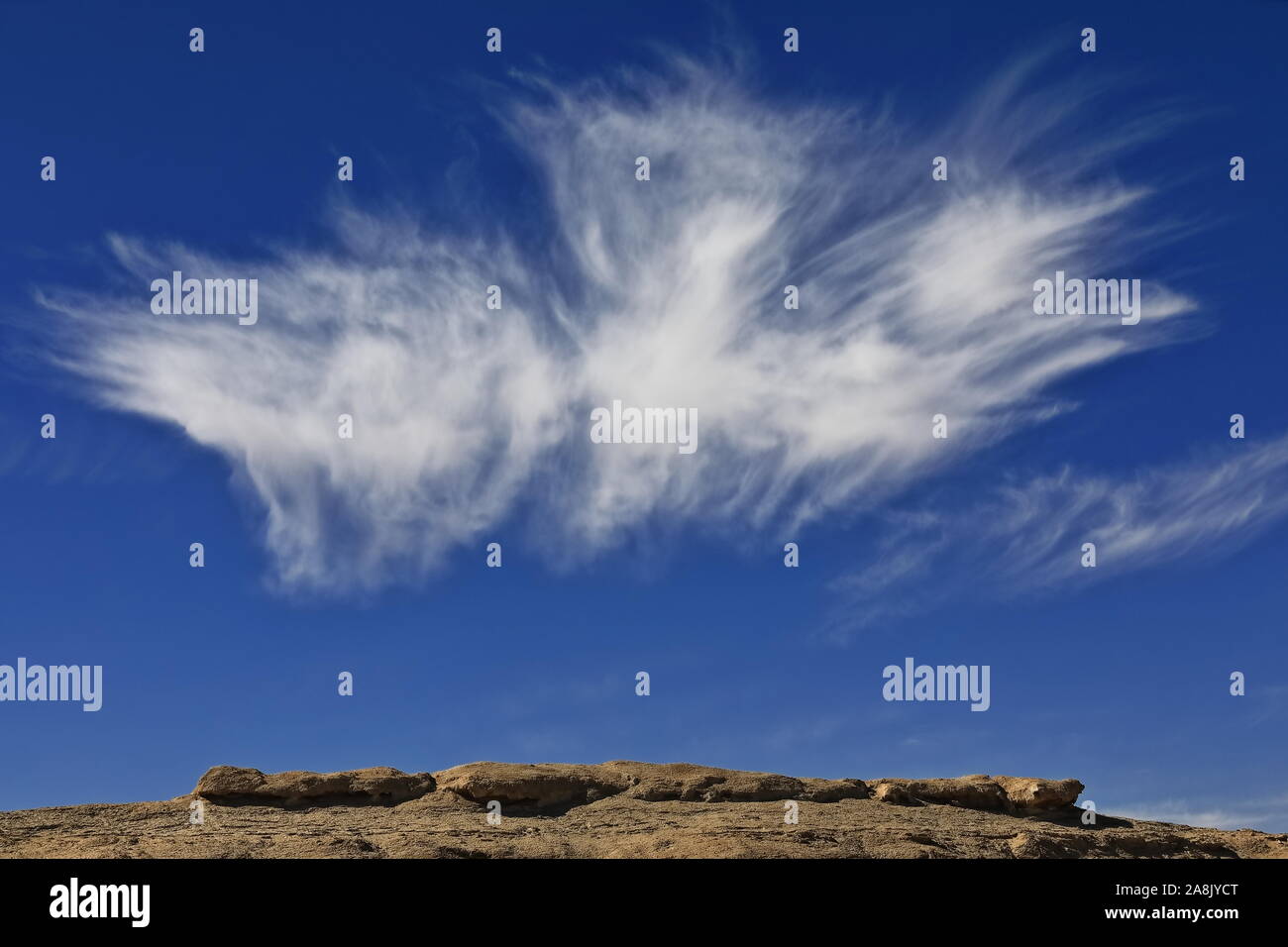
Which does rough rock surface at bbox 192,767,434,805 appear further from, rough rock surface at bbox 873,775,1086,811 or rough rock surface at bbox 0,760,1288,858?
rough rock surface at bbox 873,775,1086,811

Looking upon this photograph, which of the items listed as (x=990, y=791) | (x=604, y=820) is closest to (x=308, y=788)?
(x=604, y=820)

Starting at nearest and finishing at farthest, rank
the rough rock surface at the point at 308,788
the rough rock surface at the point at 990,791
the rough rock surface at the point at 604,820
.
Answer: the rough rock surface at the point at 604,820 < the rough rock surface at the point at 308,788 < the rough rock surface at the point at 990,791

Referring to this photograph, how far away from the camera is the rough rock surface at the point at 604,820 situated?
42406mm

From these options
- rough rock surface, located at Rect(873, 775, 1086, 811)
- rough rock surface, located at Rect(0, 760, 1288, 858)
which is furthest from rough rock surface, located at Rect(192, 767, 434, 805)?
rough rock surface, located at Rect(873, 775, 1086, 811)

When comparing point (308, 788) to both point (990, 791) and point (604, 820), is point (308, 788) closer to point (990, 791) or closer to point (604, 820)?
point (604, 820)

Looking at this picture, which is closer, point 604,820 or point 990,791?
point 604,820

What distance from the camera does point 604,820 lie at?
48.8 metres

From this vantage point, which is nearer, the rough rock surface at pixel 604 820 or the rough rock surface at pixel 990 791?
the rough rock surface at pixel 604 820

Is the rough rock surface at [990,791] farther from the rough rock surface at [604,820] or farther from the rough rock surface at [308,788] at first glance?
the rough rock surface at [308,788]

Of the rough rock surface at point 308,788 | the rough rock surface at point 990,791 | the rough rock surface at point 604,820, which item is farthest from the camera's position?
the rough rock surface at point 990,791

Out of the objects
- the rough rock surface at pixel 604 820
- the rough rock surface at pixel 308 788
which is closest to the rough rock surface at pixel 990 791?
the rough rock surface at pixel 604 820

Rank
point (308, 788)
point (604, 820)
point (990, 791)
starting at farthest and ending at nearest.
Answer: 1. point (990, 791)
2. point (308, 788)
3. point (604, 820)
